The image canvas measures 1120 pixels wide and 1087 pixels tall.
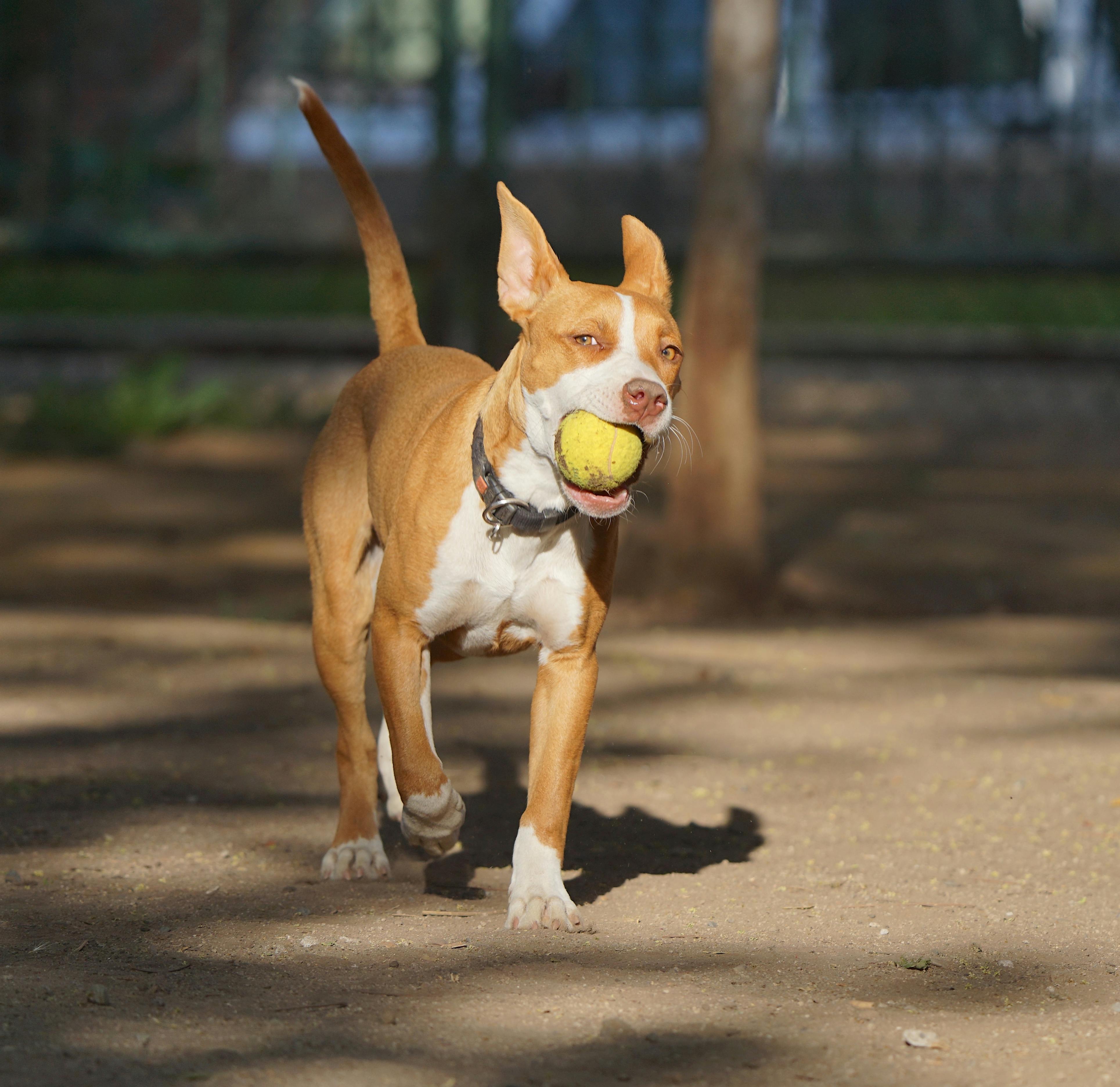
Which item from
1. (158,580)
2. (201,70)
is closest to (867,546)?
(158,580)

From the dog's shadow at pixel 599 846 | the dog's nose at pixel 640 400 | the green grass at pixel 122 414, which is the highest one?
the dog's nose at pixel 640 400

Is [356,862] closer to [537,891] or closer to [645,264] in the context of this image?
[537,891]

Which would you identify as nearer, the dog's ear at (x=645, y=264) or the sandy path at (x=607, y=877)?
the sandy path at (x=607, y=877)

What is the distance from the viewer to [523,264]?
4.29m

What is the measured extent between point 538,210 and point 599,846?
1053 cm

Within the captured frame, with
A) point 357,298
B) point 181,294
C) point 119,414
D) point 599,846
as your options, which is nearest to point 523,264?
point 599,846

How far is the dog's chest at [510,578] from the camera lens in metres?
4.11

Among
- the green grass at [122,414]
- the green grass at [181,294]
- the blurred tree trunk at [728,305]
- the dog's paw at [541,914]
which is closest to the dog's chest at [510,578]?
the dog's paw at [541,914]

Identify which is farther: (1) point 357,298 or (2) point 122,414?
(1) point 357,298

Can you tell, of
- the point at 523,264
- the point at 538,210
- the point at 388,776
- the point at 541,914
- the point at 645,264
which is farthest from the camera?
the point at 538,210

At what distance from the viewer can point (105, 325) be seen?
15.8m

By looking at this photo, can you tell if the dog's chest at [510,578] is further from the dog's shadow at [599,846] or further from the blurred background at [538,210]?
the blurred background at [538,210]

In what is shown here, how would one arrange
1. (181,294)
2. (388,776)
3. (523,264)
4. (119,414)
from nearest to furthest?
(523,264), (388,776), (119,414), (181,294)

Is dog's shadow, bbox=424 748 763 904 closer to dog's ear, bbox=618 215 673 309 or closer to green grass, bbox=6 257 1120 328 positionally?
dog's ear, bbox=618 215 673 309
